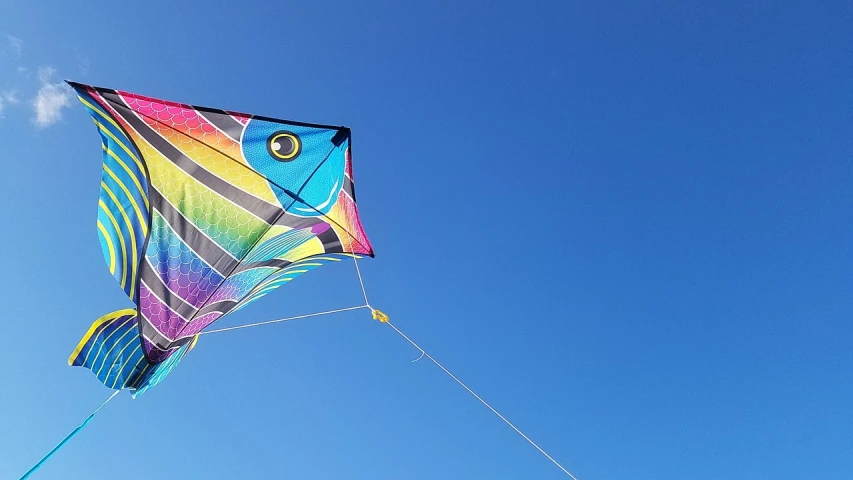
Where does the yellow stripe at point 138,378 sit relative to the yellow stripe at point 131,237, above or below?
below

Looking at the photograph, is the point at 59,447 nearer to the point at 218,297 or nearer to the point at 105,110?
the point at 218,297

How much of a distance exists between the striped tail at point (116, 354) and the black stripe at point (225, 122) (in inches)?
92.9

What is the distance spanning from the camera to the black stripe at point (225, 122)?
517 cm

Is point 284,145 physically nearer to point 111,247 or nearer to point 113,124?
point 113,124

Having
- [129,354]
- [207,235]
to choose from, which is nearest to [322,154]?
[207,235]

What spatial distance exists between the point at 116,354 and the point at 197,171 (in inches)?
88.7

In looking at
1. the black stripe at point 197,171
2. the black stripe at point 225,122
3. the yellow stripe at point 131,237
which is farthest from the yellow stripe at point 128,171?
the black stripe at point 225,122

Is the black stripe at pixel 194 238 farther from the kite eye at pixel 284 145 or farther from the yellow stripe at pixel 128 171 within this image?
the kite eye at pixel 284 145

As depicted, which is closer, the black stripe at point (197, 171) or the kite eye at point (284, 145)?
the black stripe at point (197, 171)

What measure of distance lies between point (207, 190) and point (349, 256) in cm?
192

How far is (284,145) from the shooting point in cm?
552

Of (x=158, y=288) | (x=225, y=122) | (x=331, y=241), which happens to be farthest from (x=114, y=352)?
(x=225, y=122)

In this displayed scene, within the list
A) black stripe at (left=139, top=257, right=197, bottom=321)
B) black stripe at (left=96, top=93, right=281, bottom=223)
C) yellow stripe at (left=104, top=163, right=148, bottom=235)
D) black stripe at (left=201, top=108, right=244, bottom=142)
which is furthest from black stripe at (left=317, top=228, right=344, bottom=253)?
yellow stripe at (left=104, top=163, right=148, bottom=235)

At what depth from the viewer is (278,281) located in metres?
7.00
